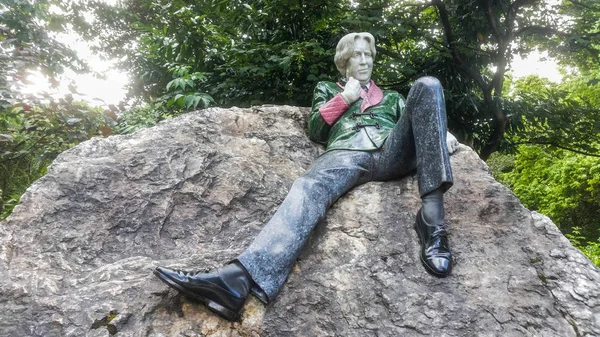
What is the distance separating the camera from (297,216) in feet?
7.14

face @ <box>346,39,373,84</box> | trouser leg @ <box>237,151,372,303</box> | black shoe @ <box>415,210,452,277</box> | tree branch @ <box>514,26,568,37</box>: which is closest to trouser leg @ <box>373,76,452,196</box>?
black shoe @ <box>415,210,452,277</box>

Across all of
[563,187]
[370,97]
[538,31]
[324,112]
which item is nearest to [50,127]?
[324,112]

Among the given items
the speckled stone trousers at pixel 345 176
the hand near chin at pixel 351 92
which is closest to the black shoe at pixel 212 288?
the speckled stone trousers at pixel 345 176

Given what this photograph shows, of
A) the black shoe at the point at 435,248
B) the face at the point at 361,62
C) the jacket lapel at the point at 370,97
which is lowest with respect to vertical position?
the black shoe at the point at 435,248

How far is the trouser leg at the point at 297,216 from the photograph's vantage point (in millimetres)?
1979

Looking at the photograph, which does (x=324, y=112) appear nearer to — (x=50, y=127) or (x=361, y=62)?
(x=361, y=62)

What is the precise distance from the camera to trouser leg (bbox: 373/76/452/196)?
2.25m

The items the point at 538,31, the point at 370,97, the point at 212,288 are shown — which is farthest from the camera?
the point at 538,31

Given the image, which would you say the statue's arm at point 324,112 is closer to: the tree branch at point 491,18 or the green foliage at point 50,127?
the green foliage at point 50,127

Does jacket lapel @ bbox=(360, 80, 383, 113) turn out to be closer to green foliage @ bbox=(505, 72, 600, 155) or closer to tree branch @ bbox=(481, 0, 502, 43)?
tree branch @ bbox=(481, 0, 502, 43)

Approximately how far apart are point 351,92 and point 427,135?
80cm

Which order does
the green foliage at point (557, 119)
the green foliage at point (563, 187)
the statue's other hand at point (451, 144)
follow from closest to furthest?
the statue's other hand at point (451, 144) → the green foliage at point (557, 119) → the green foliage at point (563, 187)

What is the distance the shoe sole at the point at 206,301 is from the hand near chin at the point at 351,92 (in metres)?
1.64

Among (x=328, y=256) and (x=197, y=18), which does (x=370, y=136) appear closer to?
(x=328, y=256)
